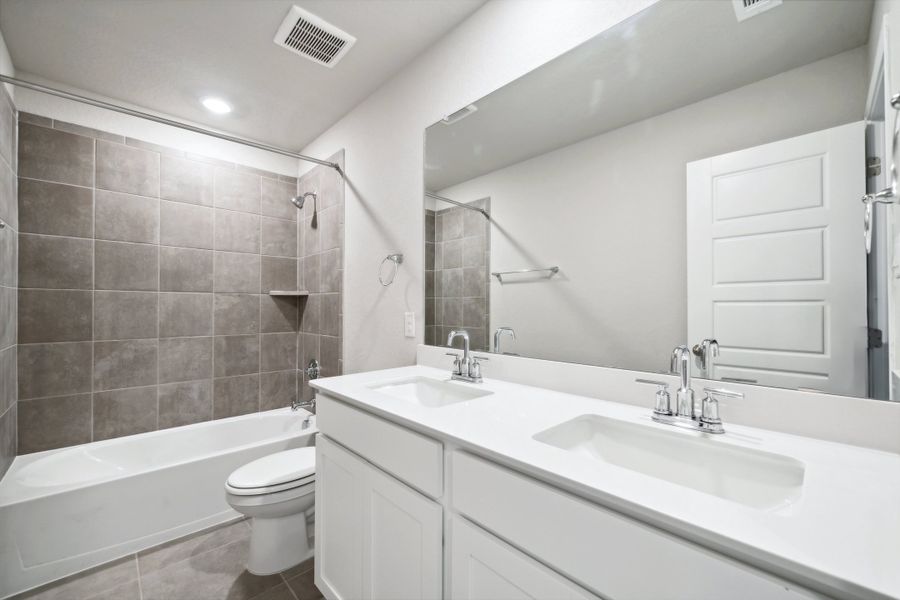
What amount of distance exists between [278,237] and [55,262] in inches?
49.3

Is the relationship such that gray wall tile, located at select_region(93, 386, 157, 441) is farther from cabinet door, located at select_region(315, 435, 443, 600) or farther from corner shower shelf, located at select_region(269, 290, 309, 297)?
cabinet door, located at select_region(315, 435, 443, 600)

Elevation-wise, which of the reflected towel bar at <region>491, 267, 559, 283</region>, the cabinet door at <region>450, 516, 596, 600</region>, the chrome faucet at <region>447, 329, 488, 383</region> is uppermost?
the reflected towel bar at <region>491, 267, 559, 283</region>

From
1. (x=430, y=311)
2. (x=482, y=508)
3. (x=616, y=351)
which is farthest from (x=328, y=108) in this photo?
(x=482, y=508)

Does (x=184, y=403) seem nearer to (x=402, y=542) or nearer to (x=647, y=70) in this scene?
(x=402, y=542)

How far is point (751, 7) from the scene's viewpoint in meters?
0.94

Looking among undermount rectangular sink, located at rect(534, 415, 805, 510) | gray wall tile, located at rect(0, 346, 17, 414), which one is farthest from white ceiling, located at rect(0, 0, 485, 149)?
undermount rectangular sink, located at rect(534, 415, 805, 510)

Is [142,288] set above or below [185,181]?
below

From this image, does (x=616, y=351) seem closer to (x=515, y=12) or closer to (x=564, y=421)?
(x=564, y=421)

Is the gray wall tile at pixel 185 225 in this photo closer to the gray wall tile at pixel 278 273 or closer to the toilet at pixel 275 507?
the gray wall tile at pixel 278 273

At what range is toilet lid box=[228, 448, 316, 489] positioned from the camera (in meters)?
1.66

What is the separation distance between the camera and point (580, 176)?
128cm

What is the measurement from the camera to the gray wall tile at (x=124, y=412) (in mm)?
2242

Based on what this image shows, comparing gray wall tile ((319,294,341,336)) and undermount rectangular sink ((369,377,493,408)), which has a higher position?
gray wall tile ((319,294,341,336))

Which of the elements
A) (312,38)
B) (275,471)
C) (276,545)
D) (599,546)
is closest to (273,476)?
(275,471)
